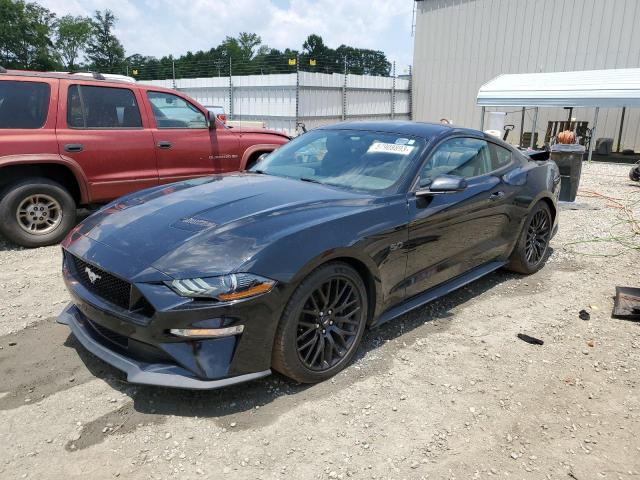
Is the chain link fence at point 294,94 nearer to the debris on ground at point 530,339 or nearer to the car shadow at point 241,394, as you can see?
the debris on ground at point 530,339

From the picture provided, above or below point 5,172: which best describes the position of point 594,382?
below

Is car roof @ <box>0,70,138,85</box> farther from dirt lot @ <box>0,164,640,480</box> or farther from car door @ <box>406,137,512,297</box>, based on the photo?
car door @ <box>406,137,512,297</box>

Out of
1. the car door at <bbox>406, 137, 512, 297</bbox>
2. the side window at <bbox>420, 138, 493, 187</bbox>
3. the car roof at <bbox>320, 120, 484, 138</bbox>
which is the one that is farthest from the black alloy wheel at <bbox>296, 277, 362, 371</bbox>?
the car roof at <bbox>320, 120, 484, 138</bbox>

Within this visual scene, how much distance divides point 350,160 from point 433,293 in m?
1.21

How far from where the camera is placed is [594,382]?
319 cm

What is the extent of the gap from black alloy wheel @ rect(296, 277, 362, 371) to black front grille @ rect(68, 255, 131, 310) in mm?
949

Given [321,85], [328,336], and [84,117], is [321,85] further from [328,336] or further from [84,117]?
[328,336]

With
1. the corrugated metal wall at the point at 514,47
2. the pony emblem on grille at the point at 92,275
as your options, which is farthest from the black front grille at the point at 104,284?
the corrugated metal wall at the point at 514,47

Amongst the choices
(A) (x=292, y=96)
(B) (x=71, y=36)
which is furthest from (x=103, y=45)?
(A) (x=292, y=96)

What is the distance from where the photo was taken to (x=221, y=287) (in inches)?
98.7

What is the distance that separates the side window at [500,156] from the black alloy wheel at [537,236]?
2.24 feet

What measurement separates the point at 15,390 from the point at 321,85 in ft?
56.4

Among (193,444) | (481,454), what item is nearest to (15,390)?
(193,444)

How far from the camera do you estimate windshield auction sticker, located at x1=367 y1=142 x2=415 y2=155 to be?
3.76 metres
